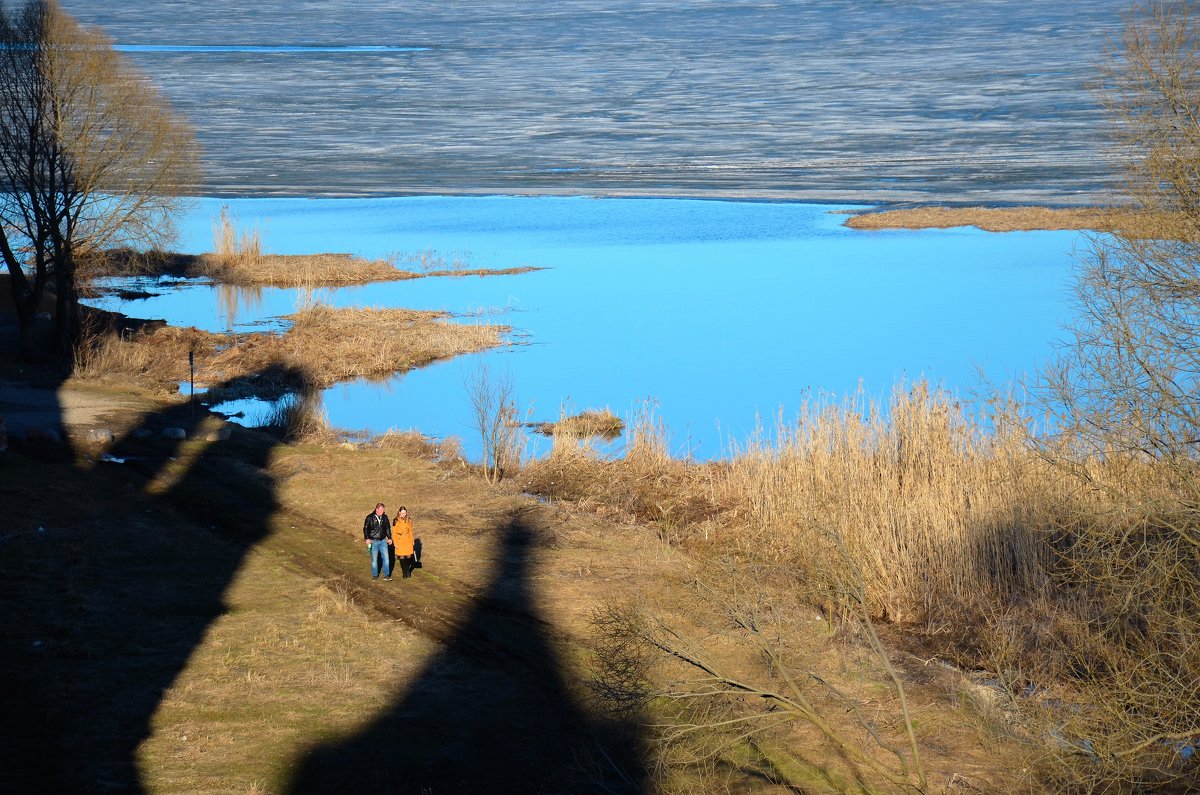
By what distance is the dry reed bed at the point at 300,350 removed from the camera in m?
26.3

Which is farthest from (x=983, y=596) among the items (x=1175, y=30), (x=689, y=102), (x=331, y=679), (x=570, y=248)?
(x=689, y=102)

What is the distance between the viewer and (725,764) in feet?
34.4

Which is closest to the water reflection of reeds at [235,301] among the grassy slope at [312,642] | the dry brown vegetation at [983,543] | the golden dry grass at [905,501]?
the grassy slope at [312,642]

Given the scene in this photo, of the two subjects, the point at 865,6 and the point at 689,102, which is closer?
the point at 689,102

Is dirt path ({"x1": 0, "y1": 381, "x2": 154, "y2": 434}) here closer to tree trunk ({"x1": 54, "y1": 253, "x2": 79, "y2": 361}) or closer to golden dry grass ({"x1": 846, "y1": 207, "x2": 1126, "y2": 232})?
tree trunk ({"x1": 54, "y1": 253, "x2": 79, "y2": 361})

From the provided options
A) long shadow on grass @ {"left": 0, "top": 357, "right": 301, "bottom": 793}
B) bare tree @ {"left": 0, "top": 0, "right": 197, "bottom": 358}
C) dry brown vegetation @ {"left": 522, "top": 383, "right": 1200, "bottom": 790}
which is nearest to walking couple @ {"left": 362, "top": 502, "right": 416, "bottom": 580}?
long shadow on grass @ {"left": 0, "top": 357, "right": 301, "bottom": 793}

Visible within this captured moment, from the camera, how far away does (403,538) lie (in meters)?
14.5

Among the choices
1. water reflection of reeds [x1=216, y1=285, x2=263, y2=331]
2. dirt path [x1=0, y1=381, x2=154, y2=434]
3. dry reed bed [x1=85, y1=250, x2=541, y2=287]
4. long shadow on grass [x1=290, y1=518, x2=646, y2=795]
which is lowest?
long shadow on grass [x1=290, y1=518, x2=646, y2=795]

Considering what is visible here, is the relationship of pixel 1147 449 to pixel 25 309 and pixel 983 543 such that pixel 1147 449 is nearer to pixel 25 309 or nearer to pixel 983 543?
pixel 983 543

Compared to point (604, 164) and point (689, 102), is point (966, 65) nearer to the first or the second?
point (689, 102)

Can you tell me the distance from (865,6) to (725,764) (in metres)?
99.4

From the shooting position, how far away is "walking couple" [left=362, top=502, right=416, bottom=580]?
1413 cm

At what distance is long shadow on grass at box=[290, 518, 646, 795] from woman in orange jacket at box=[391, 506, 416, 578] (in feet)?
5.02

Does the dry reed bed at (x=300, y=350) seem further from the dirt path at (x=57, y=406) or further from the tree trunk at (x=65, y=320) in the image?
the dirt path at (x=57, y=406)
